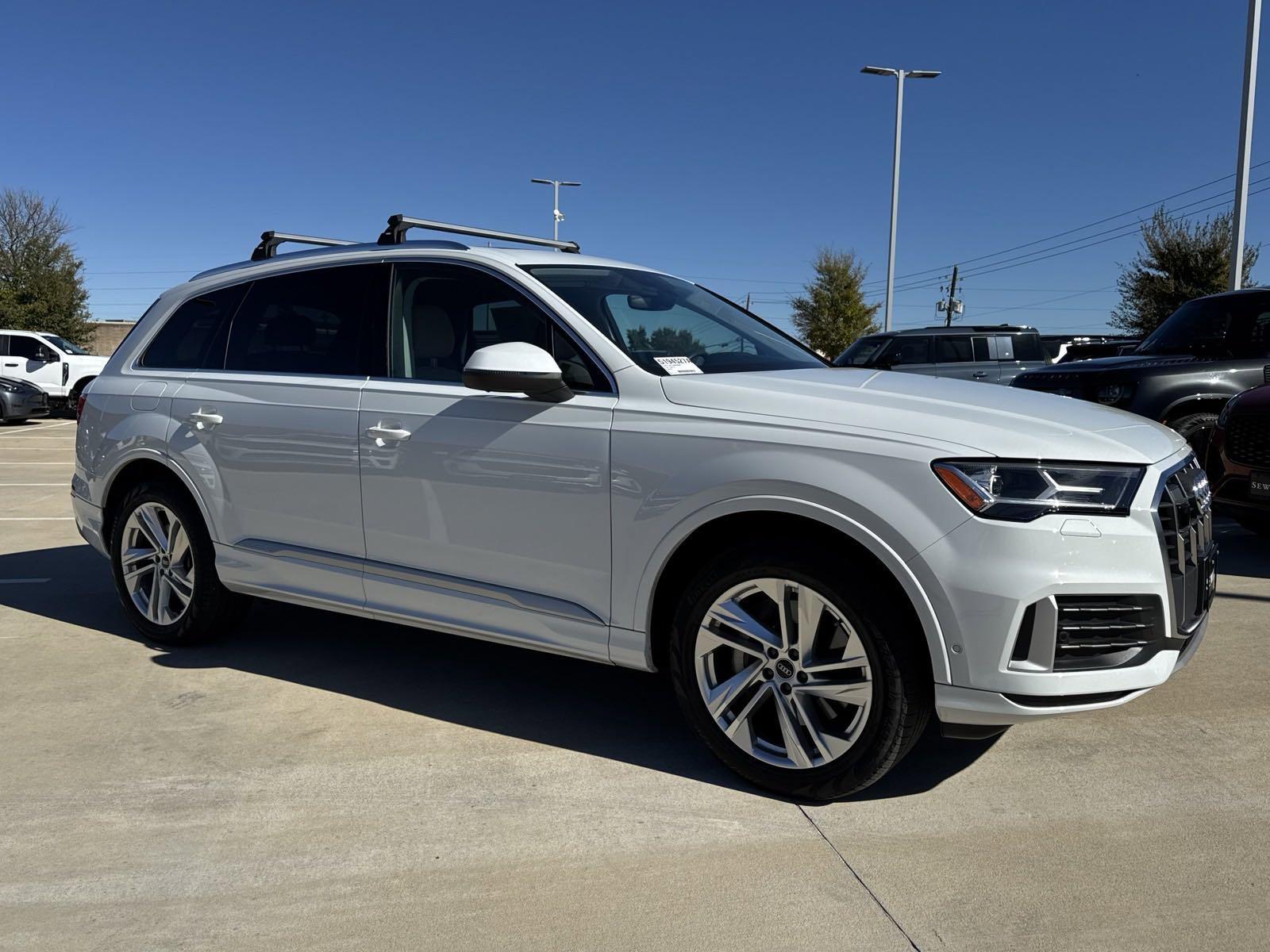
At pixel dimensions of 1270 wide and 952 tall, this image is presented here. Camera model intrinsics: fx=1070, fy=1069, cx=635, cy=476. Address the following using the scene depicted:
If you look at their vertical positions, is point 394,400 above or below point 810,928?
above

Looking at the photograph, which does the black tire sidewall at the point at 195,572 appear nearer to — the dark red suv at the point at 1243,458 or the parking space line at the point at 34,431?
the dark red suv at the point at 1243,458

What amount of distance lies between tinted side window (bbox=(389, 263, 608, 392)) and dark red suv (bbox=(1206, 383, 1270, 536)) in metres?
4.46

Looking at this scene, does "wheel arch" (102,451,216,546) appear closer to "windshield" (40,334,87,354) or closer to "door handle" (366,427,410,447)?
"door handle" (366,427,410,447)

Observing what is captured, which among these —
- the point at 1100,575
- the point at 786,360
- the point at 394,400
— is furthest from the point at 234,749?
the point at 1100,575

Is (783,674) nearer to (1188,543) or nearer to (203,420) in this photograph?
(1188,543)

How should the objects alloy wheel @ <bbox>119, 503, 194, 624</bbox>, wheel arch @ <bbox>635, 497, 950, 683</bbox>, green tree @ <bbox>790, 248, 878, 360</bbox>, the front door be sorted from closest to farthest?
wheel arch @ <bbox>635, 497, 950, 683</bbox> → the front door → alloy wheel @ <bbox>119, 503, 194, 624</bbox> → green tree @ <bbox>790, 248, 878, 360</bbox>

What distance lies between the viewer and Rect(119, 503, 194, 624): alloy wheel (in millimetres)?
4871

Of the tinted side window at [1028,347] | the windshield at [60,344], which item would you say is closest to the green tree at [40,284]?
the windshield at [60,344]

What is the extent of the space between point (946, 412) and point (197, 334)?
3.55 metres

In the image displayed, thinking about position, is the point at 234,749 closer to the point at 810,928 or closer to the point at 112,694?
the point at 112,694

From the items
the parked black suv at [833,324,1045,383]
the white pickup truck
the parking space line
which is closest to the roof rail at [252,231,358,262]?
the parked black suv at [833,324,1045,383]

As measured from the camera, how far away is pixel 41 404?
2077cm

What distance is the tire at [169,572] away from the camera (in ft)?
15.7

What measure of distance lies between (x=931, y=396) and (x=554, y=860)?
180 centimetres
